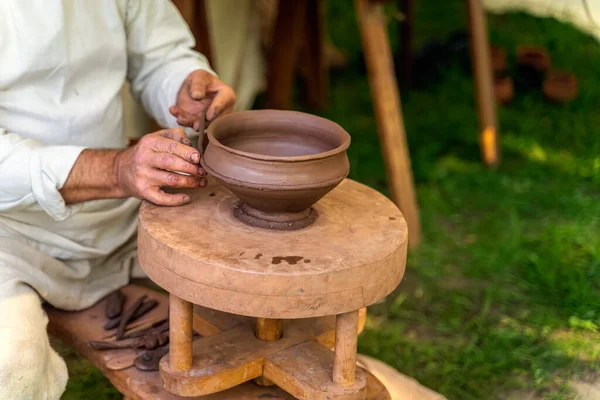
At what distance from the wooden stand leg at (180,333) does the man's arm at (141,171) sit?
30cm

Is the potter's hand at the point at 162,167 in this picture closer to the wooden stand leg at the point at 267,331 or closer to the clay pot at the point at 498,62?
the wooden stand leg at the point at 267,331

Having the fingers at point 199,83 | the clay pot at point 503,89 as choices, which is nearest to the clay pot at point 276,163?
the fingers at point 199,83

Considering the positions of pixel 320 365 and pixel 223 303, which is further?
pixel 320 365

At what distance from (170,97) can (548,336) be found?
2059 mm

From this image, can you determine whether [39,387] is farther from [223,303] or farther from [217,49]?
[217,49]

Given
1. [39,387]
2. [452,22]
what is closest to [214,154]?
[39,387]

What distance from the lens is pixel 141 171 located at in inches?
83.9

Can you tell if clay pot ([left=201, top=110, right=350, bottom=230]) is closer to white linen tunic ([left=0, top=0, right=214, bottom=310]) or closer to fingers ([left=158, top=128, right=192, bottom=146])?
fingers ([left=158, top=128, right=192, bottom=146])

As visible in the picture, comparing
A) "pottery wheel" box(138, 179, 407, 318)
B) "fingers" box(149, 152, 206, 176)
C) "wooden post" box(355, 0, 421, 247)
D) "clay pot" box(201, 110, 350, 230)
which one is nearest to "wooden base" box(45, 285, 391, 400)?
"pottery wheel" box(138, 179, 407, 318)

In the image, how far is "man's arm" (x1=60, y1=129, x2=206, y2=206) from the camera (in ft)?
6.89

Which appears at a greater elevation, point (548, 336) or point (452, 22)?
point (452, 22)

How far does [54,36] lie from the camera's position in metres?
2.39

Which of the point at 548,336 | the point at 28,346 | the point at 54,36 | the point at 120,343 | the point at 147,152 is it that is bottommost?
the point at 548,336

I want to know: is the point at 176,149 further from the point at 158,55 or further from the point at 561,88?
the point at 561,88
